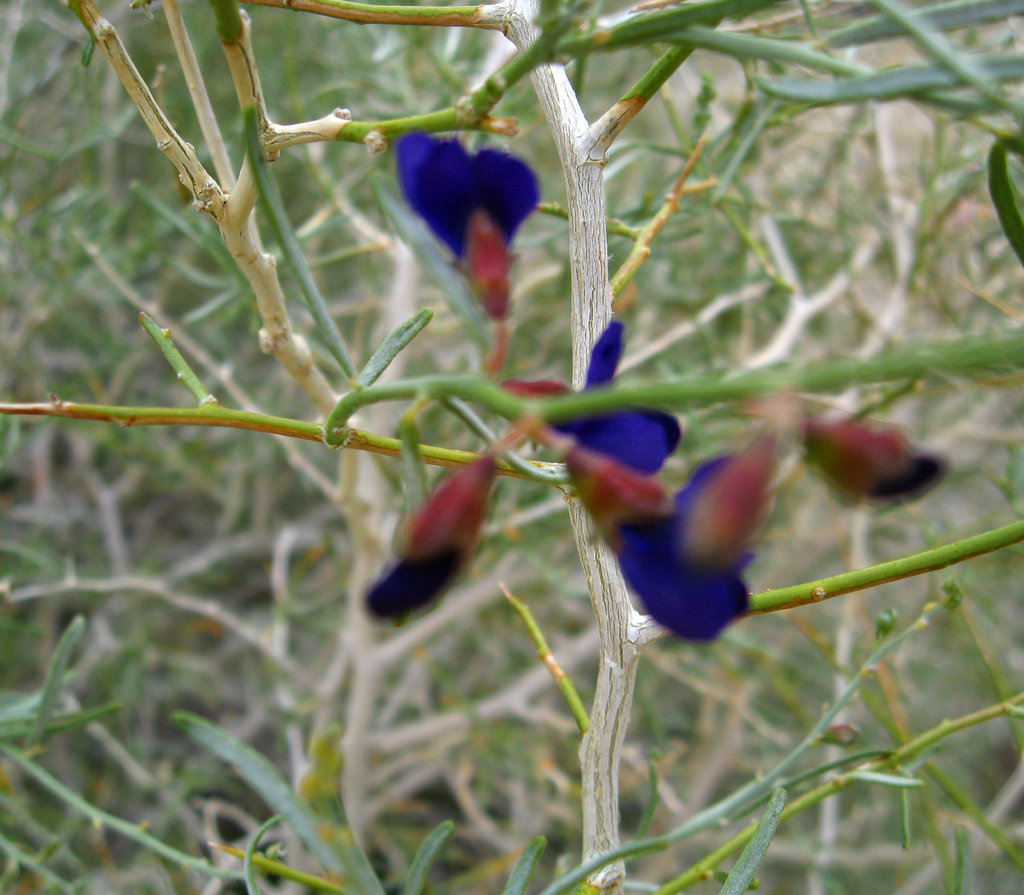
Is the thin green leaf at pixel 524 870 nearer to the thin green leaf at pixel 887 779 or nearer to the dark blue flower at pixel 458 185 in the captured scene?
the thin green leaf at pixel 887 779

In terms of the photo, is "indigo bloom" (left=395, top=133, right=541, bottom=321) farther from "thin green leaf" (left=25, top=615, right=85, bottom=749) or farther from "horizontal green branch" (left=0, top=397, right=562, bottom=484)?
"thin green leaf" (left=25, top=615, right=85, bottom=749)

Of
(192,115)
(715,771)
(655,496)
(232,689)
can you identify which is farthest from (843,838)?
(192,115)

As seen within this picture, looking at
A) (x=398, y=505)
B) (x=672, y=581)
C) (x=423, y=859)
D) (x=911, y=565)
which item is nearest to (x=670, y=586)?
(x=672, y=581)

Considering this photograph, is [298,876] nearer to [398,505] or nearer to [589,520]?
[589,520]

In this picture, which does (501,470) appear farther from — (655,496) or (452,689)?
(452,689)

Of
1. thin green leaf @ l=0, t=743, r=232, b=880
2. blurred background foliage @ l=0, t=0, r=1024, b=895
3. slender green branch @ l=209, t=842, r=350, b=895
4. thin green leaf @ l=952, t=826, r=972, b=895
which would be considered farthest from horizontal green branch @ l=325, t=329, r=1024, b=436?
blurred background foliage @ l=0, t=0, r=1024, b=895

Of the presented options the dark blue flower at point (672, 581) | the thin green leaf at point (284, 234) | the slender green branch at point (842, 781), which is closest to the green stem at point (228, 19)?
the thin green leaf at point (284, 234)
